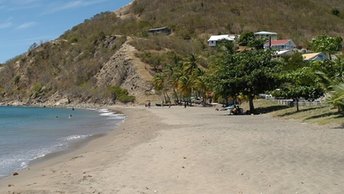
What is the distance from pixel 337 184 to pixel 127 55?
107781 millimetres

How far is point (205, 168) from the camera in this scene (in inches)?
564

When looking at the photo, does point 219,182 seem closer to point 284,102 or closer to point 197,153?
point 197,153

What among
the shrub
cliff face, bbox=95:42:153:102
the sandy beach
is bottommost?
the sandy beach

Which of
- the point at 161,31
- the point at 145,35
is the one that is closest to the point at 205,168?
the point at 145,35

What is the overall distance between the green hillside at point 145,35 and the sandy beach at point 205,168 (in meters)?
94.6

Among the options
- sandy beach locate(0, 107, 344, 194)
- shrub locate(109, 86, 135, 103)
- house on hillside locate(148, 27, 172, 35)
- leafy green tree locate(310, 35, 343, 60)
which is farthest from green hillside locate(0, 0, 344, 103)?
sandy beach locate(0, 107, 344, 194)

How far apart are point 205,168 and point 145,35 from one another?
128m

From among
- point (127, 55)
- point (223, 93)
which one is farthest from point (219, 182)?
point (127, 55)

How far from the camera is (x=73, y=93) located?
124625 millimetres

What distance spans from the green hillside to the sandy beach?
310 feet

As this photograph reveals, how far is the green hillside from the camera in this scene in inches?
4978

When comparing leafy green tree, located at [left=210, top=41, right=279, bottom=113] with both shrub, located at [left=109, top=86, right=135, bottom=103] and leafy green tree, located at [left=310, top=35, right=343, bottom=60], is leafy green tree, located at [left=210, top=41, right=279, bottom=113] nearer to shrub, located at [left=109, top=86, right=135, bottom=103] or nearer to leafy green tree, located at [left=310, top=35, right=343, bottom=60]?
leafy green tree, located at [left=310, top=35, right=343, bottom=60]

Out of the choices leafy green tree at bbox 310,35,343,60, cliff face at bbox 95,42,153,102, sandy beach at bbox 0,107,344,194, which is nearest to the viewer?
sandy beach at bbox 0,107,344,194

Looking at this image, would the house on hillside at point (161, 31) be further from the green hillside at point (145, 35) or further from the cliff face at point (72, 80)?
the cliff face at point (72, 80)
